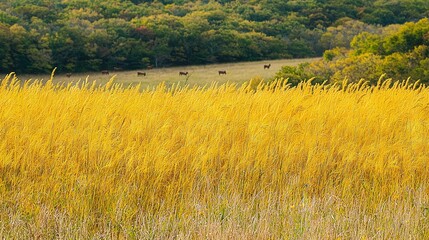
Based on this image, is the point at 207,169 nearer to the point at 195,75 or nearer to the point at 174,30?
the point at 195,75

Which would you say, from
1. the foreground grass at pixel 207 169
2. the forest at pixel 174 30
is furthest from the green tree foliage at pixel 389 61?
the forest at pixel 174 30

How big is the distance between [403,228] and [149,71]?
56.7 metres

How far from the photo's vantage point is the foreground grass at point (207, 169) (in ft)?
11.7

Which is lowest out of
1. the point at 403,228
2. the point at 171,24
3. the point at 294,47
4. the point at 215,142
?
the point at 294,47

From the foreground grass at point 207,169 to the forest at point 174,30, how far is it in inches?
1976

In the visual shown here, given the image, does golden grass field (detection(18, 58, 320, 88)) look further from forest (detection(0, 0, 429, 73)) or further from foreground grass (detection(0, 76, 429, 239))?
foreground grass (detection(0, 76, 429, 239))

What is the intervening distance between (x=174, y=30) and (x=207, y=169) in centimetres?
6639

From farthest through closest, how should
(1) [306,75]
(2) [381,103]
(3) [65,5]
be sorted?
1. (3) [65,5]
2. (1) [306,75]
3. (2) [381,103]

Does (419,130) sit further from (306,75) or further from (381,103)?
(306,75)

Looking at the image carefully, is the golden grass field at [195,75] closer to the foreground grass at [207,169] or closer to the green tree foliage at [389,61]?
the green tree foliage at [389,61]

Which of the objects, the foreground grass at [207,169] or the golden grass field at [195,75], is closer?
the foreground grass at [207,169]

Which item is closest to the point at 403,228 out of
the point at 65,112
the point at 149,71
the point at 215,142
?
the point at 215,142

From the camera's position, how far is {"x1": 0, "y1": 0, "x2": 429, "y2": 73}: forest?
5866 centimetres

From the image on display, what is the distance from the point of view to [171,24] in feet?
237
